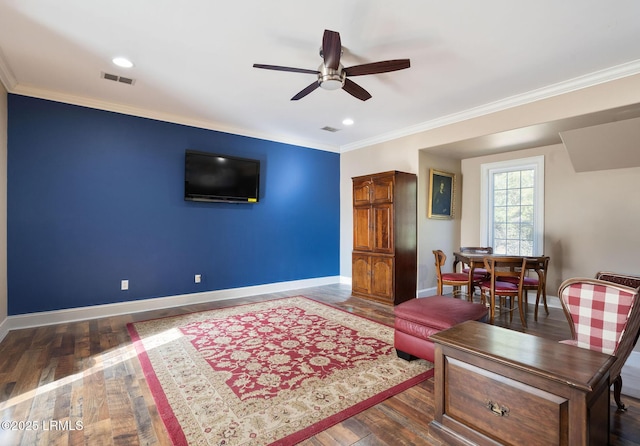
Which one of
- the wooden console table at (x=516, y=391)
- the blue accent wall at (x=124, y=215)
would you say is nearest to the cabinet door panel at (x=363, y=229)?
the blue accent wall at (x=124, y=215)

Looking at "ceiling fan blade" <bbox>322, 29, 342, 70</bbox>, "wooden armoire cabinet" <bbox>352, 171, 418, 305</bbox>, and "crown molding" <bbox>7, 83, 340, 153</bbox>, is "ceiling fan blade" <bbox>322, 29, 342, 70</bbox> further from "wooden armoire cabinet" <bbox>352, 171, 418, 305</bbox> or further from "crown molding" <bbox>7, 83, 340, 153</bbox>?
"crown molding" <bbox>7, 83, 340, 153</bbox>

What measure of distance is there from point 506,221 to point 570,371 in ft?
14.9

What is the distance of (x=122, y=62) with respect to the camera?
305 centimetres

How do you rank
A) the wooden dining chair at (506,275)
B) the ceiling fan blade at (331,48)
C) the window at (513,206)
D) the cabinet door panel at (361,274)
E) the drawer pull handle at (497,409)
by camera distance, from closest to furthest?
the drawer pull handle at (497,409) < the ceiling fan blade at (331,48) < the wooden dining chair at (506,275) < the window at (513,206) < the cabinet door panel at (361,274)

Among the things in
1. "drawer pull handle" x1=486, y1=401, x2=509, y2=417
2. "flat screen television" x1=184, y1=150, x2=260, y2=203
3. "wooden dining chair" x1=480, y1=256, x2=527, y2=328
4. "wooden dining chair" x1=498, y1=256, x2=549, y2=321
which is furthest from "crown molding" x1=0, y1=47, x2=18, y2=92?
"wooden dining chair" x1=498, y1=256, x2=549, y2=321

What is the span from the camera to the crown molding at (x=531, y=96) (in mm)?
3092

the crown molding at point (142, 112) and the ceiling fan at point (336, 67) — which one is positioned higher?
the crown molding at point (142, 112)

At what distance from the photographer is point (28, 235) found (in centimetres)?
367

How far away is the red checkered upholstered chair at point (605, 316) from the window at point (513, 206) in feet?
11.1

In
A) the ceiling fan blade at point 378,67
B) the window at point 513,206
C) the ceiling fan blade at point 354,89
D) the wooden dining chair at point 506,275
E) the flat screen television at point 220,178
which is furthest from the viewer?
the window at point 513,206

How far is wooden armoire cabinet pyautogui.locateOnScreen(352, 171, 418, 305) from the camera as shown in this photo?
15.5 ft

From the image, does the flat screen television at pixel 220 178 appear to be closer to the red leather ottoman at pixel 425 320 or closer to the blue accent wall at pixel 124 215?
the blue accent wall at pixel 124 215

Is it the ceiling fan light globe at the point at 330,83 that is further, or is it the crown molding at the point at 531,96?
the crown molding at the point at 531,96


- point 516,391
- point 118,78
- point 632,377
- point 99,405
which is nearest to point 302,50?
point 118,78
